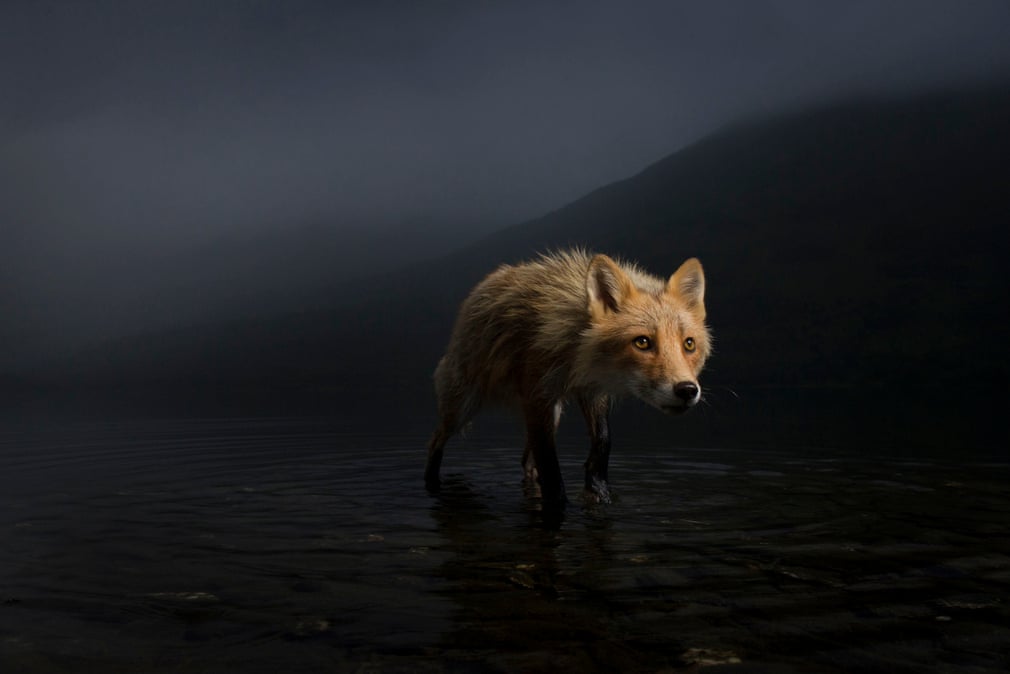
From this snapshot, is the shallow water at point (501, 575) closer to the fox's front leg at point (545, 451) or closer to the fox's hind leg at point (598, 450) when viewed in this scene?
the fox's front leg at point (545, 451)

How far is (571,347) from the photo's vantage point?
8.45 m

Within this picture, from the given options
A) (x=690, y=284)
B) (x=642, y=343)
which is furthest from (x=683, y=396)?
(x=690, y=284)

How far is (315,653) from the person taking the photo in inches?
169

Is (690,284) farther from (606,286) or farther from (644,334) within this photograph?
(644,334)

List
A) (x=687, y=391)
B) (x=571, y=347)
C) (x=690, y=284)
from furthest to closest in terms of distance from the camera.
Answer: (x=690, y=284) → (x=571, y=347) → (x=687, y=391)

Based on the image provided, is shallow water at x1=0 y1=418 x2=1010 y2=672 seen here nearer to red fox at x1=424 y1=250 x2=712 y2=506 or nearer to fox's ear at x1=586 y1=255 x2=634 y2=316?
red fox at x1=424 y1=250 x2=712 y2=506

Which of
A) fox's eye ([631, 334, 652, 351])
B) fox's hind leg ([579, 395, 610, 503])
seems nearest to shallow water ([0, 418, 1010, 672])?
fox's hind leg ([579, 395, 610, 503])

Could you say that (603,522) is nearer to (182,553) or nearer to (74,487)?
(182,553)

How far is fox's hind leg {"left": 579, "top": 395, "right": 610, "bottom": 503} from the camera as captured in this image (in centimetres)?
936

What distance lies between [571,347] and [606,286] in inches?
32.5

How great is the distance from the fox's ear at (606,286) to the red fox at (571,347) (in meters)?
0.01

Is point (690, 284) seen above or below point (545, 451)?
above

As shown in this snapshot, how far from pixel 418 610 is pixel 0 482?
1025 cm

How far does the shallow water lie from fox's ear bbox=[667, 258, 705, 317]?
246cm
